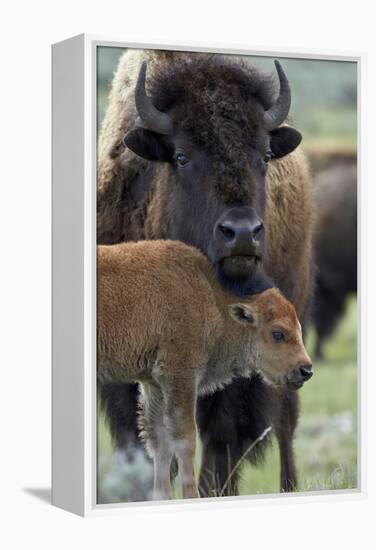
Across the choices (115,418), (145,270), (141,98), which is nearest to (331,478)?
(115,418)

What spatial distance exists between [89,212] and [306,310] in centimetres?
211

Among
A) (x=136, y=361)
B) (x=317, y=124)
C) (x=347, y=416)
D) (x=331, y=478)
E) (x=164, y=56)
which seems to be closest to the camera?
(x=136, y=361)

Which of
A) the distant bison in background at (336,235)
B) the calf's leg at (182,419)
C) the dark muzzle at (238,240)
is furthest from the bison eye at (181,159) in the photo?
the distant bison in background at (336,235)

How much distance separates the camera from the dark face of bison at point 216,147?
7902 millimetres

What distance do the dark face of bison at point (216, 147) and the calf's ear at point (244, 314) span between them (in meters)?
0.12

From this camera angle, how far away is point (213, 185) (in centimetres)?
797

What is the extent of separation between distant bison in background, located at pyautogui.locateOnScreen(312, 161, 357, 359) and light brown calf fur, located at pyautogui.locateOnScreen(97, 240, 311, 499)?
22.4 feet

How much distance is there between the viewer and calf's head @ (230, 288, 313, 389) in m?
7.96

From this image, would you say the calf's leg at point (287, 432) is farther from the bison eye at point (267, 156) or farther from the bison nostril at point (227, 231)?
the bison eye at point (267, 156)

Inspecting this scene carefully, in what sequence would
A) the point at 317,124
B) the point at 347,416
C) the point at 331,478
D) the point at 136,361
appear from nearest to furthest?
the point at 136,361, the point at 331,478, the point at 347,416, the point at 317,124

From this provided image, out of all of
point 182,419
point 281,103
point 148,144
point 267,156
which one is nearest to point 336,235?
point 281,103

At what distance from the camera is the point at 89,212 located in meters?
7.68

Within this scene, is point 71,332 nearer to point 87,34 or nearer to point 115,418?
point 115,418

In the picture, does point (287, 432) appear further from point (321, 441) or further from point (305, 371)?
point (321, 441)
